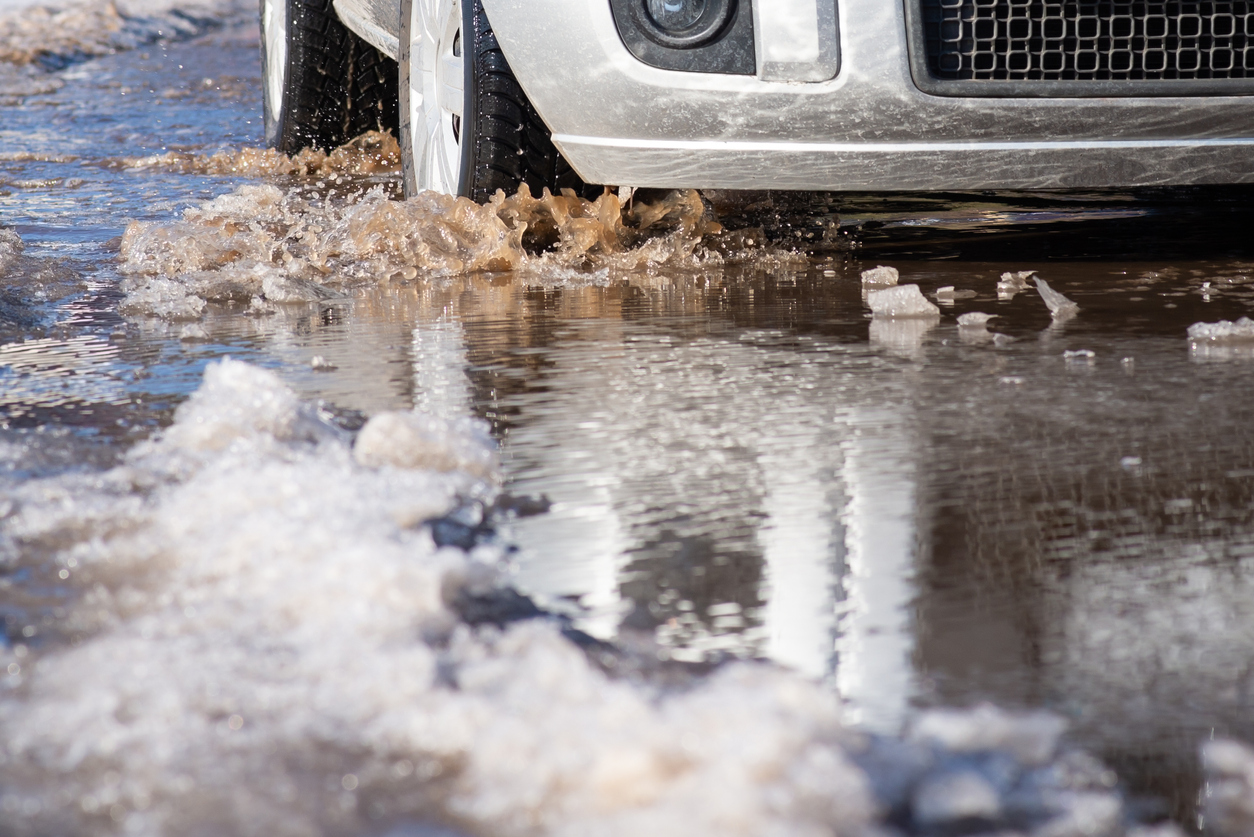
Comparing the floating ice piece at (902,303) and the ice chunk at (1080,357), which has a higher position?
the floating ice piece at (902,303)

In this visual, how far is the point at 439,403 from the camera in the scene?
1954 millimetres

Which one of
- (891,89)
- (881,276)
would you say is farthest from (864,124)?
(881,276)

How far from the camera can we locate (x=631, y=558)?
1.38m

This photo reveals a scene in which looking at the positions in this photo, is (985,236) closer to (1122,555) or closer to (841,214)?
(841,214)

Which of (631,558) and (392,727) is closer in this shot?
(392,727)

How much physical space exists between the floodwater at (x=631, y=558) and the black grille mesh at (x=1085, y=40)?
0.40 meters

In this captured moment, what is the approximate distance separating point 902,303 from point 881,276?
323 mm

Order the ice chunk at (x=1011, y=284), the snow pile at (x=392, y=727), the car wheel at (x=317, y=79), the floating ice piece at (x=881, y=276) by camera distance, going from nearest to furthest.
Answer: the snow pile at (x=392, y=727), the ice chunk at (x=1011, y=284), the floating ice piece at (x=881, y=276), the car wheel at (x=317, y=79)

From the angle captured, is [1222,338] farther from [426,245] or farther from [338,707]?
[426,245]

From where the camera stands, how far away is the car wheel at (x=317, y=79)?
4.82m

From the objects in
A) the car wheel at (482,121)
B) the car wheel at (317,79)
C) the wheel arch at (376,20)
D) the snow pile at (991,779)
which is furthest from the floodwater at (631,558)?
the car wheel at (317,79)

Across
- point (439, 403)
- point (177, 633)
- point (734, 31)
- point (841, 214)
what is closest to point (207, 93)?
point (841, 214)

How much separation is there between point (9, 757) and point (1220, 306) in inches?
82.1

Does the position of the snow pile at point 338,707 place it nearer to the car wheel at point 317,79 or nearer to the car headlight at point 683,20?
the car headlight at point 683,20
